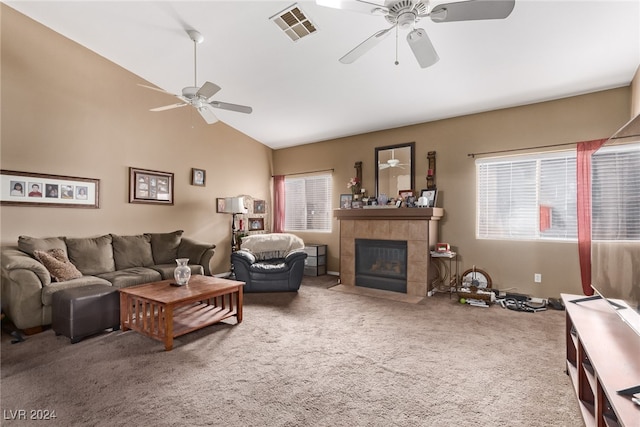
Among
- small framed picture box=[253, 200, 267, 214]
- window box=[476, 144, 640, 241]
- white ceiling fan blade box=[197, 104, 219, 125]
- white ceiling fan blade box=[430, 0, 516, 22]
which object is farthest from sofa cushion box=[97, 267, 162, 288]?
window box=[476, 144, 640, 241]

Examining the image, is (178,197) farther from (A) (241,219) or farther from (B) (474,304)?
(B) (474,304)

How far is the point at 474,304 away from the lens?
404 cm

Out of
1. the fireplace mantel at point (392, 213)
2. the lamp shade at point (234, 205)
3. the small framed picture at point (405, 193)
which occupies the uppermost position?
the small framed picture at point (405, 193)

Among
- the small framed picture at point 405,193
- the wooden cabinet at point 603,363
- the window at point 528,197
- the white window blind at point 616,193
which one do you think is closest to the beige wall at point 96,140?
the small framed picture at point 405,193

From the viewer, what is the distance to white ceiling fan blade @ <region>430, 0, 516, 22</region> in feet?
5.90

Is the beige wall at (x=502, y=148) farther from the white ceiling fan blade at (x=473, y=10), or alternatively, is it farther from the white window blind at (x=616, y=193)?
the white ceiling fan blade at (x=473, y=10)

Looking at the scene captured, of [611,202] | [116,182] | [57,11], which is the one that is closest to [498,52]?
[611,202]

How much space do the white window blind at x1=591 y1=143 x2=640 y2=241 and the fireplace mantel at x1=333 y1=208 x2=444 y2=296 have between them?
2.44m

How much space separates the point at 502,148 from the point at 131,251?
5.47m

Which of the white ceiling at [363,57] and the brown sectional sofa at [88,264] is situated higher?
the white ceiling at [363,57]

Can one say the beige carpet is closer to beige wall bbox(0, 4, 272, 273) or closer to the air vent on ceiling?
beige wall bbox(0, 4, 272, 273)

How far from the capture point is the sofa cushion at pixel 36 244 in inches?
133

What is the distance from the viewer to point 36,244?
3.44m

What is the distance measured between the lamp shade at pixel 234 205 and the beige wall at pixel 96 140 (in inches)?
14.7
